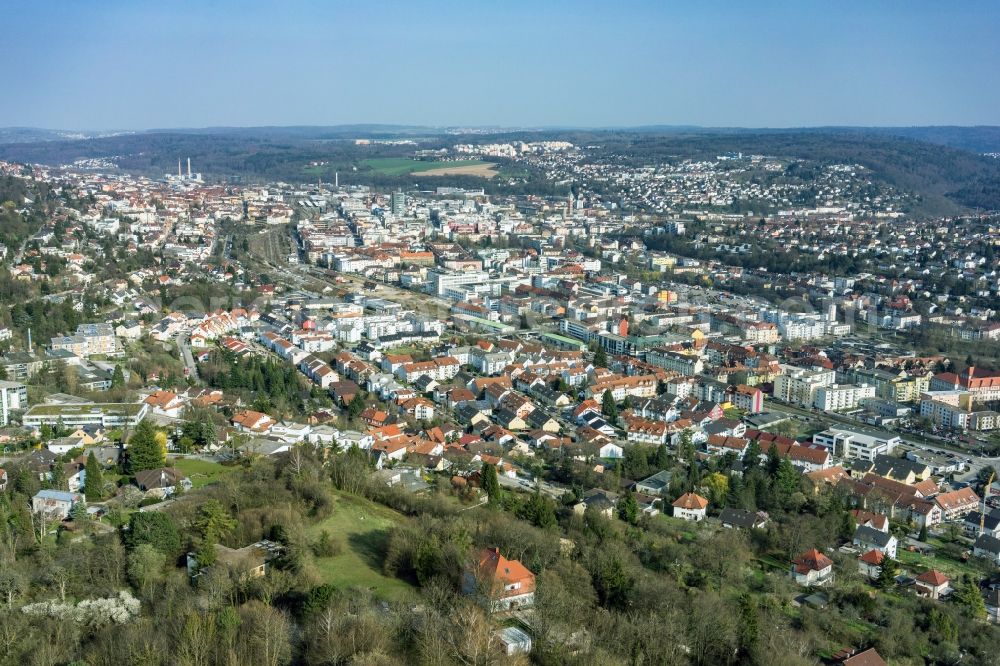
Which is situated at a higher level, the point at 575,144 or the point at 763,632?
the point at 575,144

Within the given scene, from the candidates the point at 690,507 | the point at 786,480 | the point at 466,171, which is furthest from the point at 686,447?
the point at 466,171

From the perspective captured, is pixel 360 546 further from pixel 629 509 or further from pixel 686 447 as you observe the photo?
pixel 686 447

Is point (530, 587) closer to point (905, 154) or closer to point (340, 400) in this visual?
point (340, 400)

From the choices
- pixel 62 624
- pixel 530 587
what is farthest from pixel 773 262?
pixel 62 624

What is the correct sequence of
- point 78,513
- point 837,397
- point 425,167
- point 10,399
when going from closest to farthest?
1. point 78,513
2. point 10,399
3. point 837,397
4. point 425,167

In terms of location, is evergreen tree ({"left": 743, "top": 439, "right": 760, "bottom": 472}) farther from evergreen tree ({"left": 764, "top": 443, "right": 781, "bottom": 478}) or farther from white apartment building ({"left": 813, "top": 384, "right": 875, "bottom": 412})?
white apartment building ({"left": 813, "top": 384, "right": 875, "bottom": 412})

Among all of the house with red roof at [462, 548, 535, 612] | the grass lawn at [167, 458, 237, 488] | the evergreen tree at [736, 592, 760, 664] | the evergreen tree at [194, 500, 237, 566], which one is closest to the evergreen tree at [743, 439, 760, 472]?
the evergreen tree at [736, 592, 760, 664]
